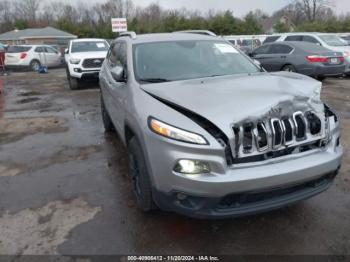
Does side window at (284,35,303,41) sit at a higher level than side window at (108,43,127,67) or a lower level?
lower

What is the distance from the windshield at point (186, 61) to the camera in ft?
12.2

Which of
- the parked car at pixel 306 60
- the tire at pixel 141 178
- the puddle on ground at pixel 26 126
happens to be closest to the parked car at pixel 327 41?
the parked car at pixel 306 60

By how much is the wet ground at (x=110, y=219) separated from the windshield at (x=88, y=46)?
26.1 ft

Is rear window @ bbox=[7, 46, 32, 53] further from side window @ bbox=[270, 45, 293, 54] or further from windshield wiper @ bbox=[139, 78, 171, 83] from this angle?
windshield wiper @ bbox=[139, 78, 171, 83]

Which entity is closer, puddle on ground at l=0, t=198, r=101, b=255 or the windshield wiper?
puddle on ground at l=0, t=198, r=101, b=255

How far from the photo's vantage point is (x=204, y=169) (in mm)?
2525

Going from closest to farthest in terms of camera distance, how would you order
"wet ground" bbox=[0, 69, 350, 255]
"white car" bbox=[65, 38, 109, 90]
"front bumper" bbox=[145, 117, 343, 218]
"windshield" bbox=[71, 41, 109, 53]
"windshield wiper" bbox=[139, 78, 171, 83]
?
"front bumper" bbox=[145, 117, 343, 218]
"wet ground" bbox=[0, 69, 350, 255]
"windshield wiper" bbox=[139, 78, 171, 83]
"white car" bbox=[65, 38, 109, 90]
"windshield" bbox=[71, 41, 109, 53]

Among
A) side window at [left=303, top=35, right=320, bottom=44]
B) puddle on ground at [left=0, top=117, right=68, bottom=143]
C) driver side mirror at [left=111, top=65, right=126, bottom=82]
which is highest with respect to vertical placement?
driver side mirror at [left=111, top=65, right=126, bottom=82]

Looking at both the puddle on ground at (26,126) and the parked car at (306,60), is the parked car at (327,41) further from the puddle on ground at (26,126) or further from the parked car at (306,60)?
the puddle on ground at (26,126)

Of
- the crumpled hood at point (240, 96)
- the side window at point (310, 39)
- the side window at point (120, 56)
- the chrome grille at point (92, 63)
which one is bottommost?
the chrome grille at point (92, 63)

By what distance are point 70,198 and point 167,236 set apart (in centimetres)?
136

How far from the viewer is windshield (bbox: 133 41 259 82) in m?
3.71

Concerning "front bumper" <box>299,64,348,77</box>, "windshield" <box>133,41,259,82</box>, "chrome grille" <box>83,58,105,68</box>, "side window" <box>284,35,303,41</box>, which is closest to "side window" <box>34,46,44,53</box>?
"chrome grille" <box>83,58,105,68</box>

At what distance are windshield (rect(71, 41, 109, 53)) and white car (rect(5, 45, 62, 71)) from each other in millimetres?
9242
